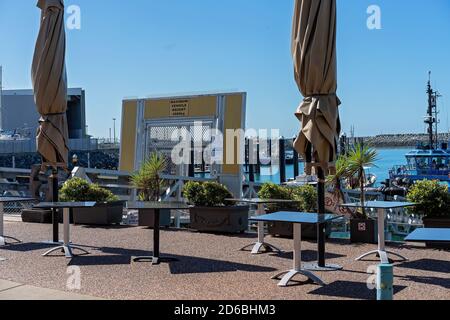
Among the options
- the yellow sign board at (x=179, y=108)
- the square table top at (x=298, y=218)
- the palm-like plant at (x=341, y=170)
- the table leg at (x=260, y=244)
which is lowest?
the table leg at (x=260, y=244)

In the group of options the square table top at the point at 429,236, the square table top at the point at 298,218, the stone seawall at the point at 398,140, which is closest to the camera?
the square table top at the point at 429,236

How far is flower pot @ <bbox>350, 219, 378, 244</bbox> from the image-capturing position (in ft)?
25.7

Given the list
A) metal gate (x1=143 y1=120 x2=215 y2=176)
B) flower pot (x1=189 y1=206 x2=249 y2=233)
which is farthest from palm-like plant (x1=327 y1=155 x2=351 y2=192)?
metal gate (x1=143 y1=120 x2=215 y2=176)

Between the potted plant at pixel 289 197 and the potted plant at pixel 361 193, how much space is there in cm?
59

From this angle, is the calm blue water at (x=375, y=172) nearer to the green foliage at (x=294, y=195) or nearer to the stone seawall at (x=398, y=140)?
the green foliage at (x=294, y=195)

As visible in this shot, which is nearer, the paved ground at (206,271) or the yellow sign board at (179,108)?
the paved ground at (206,271)

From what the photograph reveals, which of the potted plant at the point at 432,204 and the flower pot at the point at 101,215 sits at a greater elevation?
the potted plant at the point at 432,204

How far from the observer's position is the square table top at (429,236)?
150 inches

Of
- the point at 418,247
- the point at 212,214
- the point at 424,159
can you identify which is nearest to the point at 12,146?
the point at 424,159

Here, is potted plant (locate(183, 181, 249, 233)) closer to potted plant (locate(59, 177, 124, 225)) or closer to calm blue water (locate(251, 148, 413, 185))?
potted plant (locate(59, 177, 124, 225))

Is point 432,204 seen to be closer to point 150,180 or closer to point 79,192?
point 150,180

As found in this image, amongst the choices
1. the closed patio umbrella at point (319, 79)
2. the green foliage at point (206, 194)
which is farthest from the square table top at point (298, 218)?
the green foliage at point (206, 194)
